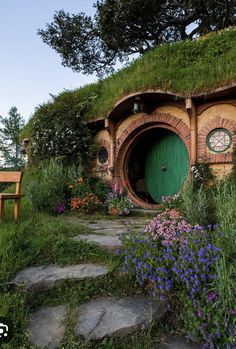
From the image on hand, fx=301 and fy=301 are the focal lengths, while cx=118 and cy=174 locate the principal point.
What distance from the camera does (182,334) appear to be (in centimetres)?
245

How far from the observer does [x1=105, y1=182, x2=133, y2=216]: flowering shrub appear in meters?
6.71

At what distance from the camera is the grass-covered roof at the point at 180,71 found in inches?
252

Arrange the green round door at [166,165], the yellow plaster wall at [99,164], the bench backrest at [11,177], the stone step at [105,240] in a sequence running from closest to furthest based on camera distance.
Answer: the stone step at [105,240]
the bench backrest at [11,177]
the green round door at [166,165]
the yellow plaster wall at [99,164]

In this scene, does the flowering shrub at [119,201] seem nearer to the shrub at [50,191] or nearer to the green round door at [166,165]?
the shrub at [50,191]

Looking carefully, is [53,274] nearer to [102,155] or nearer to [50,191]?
[50,191]

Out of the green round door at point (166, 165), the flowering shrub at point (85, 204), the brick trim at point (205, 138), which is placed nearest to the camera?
the brick trim at point (205, 138)

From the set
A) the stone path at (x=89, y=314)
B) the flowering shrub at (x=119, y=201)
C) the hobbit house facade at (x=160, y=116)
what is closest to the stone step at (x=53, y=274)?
the stone path at (x=89, y=314)

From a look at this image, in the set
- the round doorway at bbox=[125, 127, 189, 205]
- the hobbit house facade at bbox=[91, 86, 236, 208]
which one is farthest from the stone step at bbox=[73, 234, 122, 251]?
the round doorway at bbox=[125, 127, 189, 205]

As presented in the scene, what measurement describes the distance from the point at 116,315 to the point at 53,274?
0.81 meters

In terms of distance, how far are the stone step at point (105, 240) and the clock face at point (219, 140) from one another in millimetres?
3743

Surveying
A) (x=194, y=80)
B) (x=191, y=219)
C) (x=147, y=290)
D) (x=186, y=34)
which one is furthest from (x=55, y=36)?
(x=147, y=290)

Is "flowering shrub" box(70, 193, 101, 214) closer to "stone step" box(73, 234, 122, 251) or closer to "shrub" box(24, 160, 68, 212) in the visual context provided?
"shrub" box(24, 160, 68, 212)

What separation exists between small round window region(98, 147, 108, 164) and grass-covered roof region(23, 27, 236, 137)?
91 cm

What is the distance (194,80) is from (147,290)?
511 centimetres
